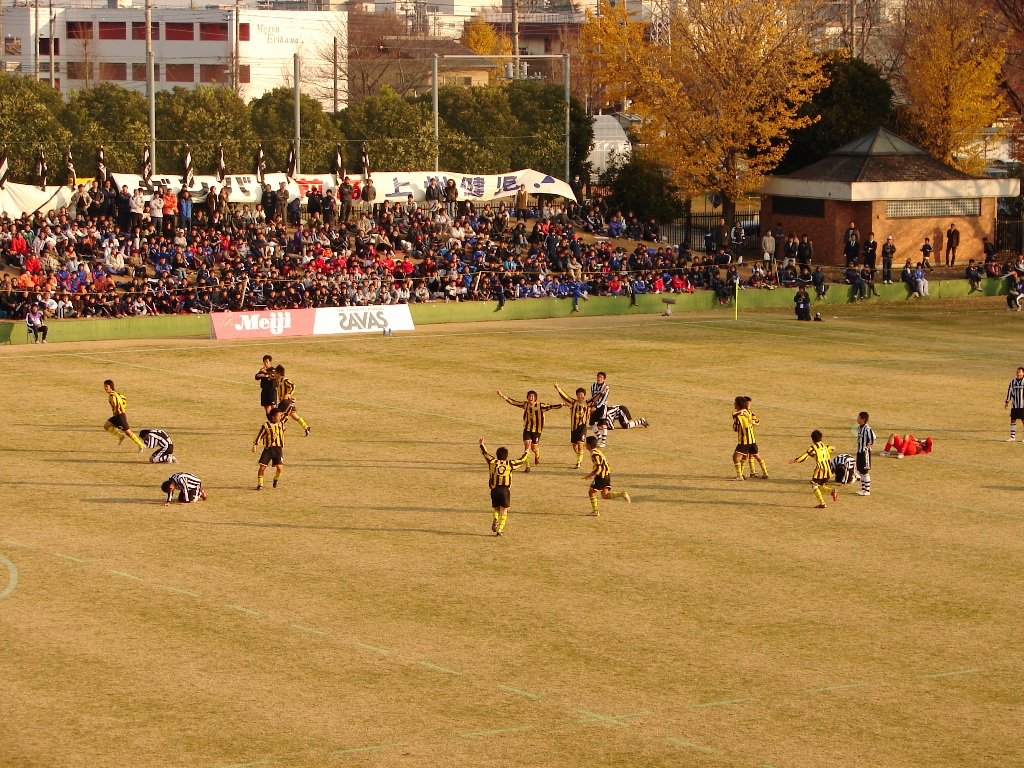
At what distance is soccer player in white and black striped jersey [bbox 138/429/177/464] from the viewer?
2895cm

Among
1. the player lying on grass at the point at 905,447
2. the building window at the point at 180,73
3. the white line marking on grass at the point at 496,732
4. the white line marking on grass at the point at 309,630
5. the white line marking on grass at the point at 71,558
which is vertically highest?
the building window at the point at 180,73

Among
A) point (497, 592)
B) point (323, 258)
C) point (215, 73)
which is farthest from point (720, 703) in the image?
point (215, 73)

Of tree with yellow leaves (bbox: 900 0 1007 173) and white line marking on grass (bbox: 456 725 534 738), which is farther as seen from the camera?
tree with yellow leaves (bbox: 900 0 1007 173)

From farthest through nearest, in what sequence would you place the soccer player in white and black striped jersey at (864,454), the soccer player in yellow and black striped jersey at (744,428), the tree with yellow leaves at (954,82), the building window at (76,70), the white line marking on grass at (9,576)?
the building window at (76,70) → the tree with yellow leaves at (954,82) → the soccer player in yellow and black striped jersey at (744,428) → the soccer player in white and black striped jersey at (864,454) → the white line marking on grass at (9,576)

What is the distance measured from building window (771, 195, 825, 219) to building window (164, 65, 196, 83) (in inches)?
2836

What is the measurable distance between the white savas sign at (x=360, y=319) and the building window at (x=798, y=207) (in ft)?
82.1

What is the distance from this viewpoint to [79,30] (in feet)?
423

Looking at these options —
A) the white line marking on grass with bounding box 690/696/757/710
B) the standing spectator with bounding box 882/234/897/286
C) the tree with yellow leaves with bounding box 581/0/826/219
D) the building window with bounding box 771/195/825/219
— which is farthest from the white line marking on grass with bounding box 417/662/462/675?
the building window with bounding box 771/195/825/219

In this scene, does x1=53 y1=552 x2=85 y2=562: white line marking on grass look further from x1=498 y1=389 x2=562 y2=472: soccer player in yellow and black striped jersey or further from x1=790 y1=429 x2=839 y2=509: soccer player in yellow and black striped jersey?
x1=790 y1=429 x2=839 y2=509: soccer player in yellow and black striped jersey

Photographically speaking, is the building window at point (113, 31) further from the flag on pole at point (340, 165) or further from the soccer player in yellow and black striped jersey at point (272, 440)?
the soccer player in yellow and black striped jersey at point (272, 440)

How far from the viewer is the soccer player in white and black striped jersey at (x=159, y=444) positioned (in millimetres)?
28953

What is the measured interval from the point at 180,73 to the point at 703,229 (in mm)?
68145

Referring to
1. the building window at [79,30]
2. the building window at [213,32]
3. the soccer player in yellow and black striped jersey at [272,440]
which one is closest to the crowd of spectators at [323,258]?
the soccer player in yellow and black striped jersey at [272,440]

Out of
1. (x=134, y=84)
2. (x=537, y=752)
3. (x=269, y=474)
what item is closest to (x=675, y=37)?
(x=269, y=474)
